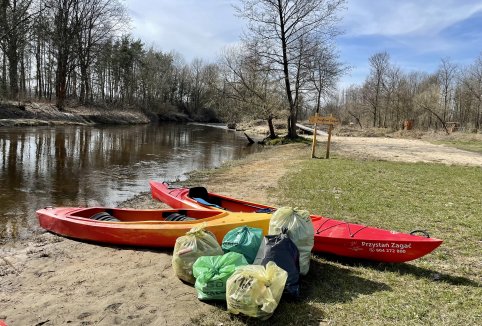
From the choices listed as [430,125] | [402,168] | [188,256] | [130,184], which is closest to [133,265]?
[188,256]

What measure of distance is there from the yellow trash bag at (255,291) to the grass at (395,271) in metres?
0.17

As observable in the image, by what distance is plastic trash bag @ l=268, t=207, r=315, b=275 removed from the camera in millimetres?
4070

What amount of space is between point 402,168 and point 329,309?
10124 mm

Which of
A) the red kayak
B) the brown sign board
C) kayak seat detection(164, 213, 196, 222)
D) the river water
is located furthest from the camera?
the brown sign board

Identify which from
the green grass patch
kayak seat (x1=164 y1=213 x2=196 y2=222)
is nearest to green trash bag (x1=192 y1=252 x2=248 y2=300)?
the green grass patch

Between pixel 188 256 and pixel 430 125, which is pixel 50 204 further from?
pixel 430 125

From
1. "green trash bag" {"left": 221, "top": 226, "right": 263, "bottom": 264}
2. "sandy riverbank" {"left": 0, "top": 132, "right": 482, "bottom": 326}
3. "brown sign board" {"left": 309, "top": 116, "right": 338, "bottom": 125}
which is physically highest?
"brown sign board" {"left": 309, "top": 116, "right": 338, "bottom": 125}

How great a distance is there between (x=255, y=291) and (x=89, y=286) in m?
Result: 1.90

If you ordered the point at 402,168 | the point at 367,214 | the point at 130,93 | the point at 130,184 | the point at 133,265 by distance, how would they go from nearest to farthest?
1. the point at 133,265
2. the point at 367,214
3. the point at 130,184
4. the point at 402,168
5. the point at 130,93

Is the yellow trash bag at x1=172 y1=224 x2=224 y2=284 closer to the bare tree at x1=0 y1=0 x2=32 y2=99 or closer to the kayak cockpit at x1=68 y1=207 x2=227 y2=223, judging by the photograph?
the kayak cockpit at x1=68 y1=207 x2=227 y2=223

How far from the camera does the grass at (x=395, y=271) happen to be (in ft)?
10.8

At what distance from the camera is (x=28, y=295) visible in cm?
384

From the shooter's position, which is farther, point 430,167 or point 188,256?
point 430,167

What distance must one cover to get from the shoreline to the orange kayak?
0.13 meters
